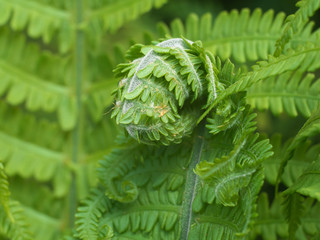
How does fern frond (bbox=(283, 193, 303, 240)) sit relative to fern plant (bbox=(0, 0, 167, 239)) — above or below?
below

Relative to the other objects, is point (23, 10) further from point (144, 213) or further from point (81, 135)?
point (144, 213)

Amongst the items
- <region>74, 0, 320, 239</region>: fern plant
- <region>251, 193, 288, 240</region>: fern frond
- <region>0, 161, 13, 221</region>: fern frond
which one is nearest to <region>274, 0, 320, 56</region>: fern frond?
<region>74, 0, 320, 239</region>: fern plant

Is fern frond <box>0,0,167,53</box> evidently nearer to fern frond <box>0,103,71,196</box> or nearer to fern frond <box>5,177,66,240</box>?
fern frond <box>0,103,71,196</box>

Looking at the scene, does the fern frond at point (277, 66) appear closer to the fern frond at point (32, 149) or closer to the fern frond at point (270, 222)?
the fern frond at point (270, 222)

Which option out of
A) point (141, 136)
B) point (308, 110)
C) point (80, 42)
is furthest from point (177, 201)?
point (80, 42)

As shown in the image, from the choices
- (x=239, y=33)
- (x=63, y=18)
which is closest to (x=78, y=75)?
(x=63, y=18)

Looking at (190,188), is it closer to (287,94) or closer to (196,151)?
(196,151)
